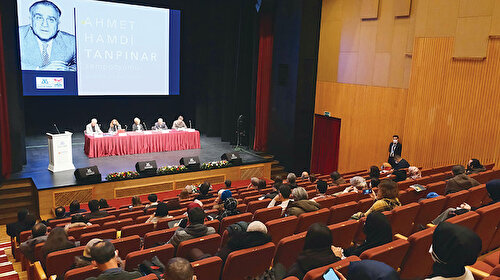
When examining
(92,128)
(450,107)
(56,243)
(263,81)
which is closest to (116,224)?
(56,243)

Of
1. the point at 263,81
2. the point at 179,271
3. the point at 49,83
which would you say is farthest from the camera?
the point at 263,81

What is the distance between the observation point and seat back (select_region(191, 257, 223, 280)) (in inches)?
118

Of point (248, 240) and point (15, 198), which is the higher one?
point (248, 240)

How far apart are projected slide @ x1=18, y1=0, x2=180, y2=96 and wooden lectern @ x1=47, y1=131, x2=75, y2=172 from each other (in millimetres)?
2771

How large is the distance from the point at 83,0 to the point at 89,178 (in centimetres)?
544

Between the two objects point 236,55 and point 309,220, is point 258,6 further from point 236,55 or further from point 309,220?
point 309,220

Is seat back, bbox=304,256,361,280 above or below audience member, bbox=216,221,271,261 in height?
above

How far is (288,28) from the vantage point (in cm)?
1161

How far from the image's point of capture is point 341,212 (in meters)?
4.54

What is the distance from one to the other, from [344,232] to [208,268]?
4.70 ft

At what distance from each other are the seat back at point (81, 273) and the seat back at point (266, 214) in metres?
1.93

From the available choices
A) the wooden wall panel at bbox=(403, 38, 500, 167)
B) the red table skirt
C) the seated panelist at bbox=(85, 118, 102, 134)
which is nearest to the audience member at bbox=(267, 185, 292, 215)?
the wooden wall panel at bbox=(403, 38, 500, 167)

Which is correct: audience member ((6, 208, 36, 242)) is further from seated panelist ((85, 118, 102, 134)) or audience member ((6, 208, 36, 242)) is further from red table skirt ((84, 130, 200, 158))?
seated panelist ((85, 118, 102, 134))

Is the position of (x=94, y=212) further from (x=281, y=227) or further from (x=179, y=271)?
(x=179, y=271)
